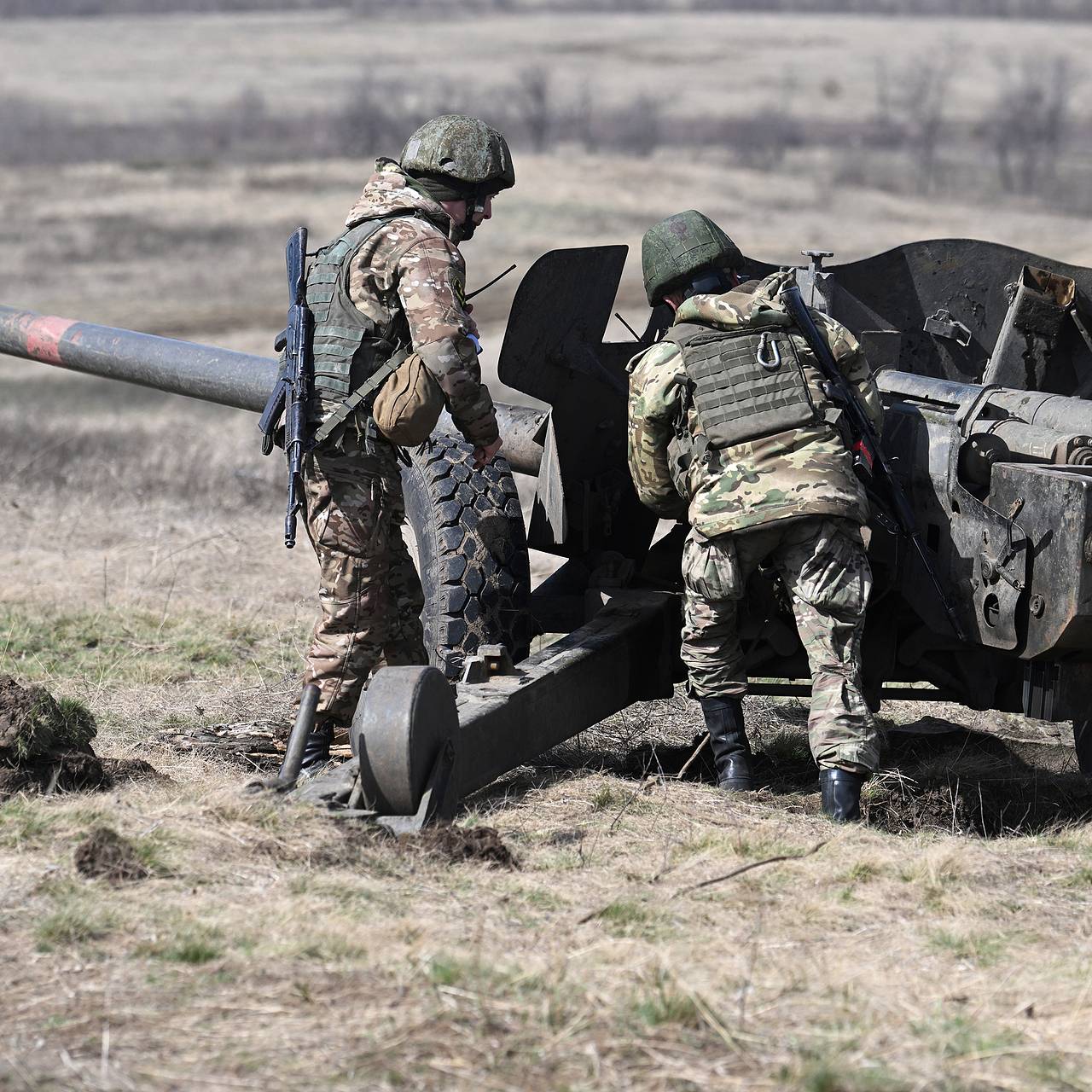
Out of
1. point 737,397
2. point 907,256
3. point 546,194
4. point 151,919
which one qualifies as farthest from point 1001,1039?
point 546,194

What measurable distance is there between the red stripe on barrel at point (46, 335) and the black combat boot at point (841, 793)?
4.05m

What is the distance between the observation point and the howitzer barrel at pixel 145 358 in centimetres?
695

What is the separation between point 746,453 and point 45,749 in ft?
6.86

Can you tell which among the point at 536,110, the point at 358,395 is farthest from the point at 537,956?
the point at 536,110

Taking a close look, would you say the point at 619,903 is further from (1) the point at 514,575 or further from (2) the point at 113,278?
(2) the point at 113,278

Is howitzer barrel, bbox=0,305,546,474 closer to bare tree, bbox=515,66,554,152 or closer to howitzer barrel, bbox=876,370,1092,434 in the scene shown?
howitzer barrel, bbox=876,370,1092,434

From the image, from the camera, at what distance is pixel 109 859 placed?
13.1 feet

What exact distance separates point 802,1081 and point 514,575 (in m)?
3.10

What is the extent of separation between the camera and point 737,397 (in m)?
5.08

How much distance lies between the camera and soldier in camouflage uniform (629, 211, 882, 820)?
502cm

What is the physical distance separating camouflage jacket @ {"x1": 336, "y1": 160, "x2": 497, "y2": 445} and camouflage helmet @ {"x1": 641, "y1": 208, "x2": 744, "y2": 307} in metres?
0.56

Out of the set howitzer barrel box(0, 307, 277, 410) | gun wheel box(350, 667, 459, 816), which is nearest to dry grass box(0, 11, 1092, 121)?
howitzer barrel box(0, 307, 277, 410)

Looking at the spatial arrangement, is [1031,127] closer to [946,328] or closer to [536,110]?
[536,110]

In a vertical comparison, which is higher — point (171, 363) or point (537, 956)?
point (171, 363)
